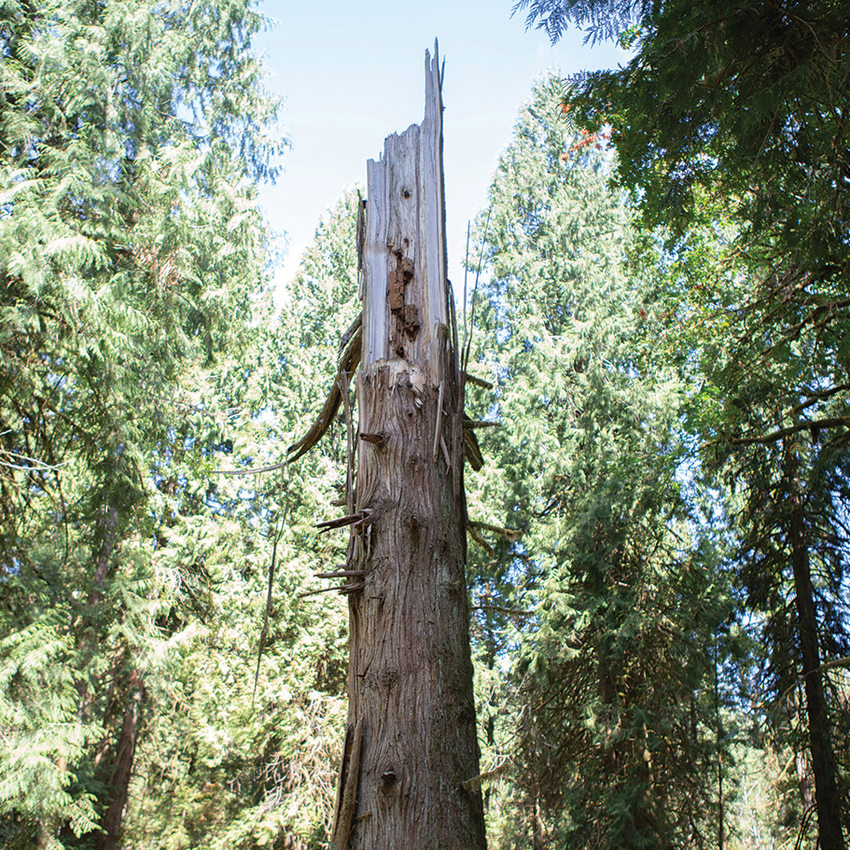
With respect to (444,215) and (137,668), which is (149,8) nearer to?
(444,215)

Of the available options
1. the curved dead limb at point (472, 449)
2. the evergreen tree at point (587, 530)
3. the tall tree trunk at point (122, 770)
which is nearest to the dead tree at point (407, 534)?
the curved dead limb at point (472, 449)

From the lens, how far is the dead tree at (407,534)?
190cm

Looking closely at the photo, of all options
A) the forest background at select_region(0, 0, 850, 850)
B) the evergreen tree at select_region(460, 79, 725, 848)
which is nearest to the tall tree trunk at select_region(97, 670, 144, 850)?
the forest background at select_region(0, 0, 850, 850)

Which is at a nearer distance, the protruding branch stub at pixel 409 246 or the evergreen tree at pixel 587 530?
the protruding branch stub at pixel 409 246

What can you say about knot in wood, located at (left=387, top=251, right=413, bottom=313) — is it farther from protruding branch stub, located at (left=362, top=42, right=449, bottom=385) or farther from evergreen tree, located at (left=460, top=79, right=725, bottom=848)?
evergreen tree, located at (left=460, top=79, right=725, bottom=848)

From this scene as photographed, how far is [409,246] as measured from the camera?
2.65m

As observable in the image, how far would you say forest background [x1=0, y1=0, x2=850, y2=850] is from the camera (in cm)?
431

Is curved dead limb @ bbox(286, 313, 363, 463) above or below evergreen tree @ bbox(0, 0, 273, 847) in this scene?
below

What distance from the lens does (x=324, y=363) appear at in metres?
13.2

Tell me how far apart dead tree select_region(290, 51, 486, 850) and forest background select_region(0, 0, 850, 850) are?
16.9 inches

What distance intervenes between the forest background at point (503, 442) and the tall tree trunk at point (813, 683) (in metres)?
0.03

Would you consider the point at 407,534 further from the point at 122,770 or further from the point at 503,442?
the point at 122,770

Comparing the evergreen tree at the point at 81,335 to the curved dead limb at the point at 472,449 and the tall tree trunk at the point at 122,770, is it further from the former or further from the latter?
the curved dead limb at the point at 472,449

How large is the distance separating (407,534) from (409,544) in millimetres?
33
